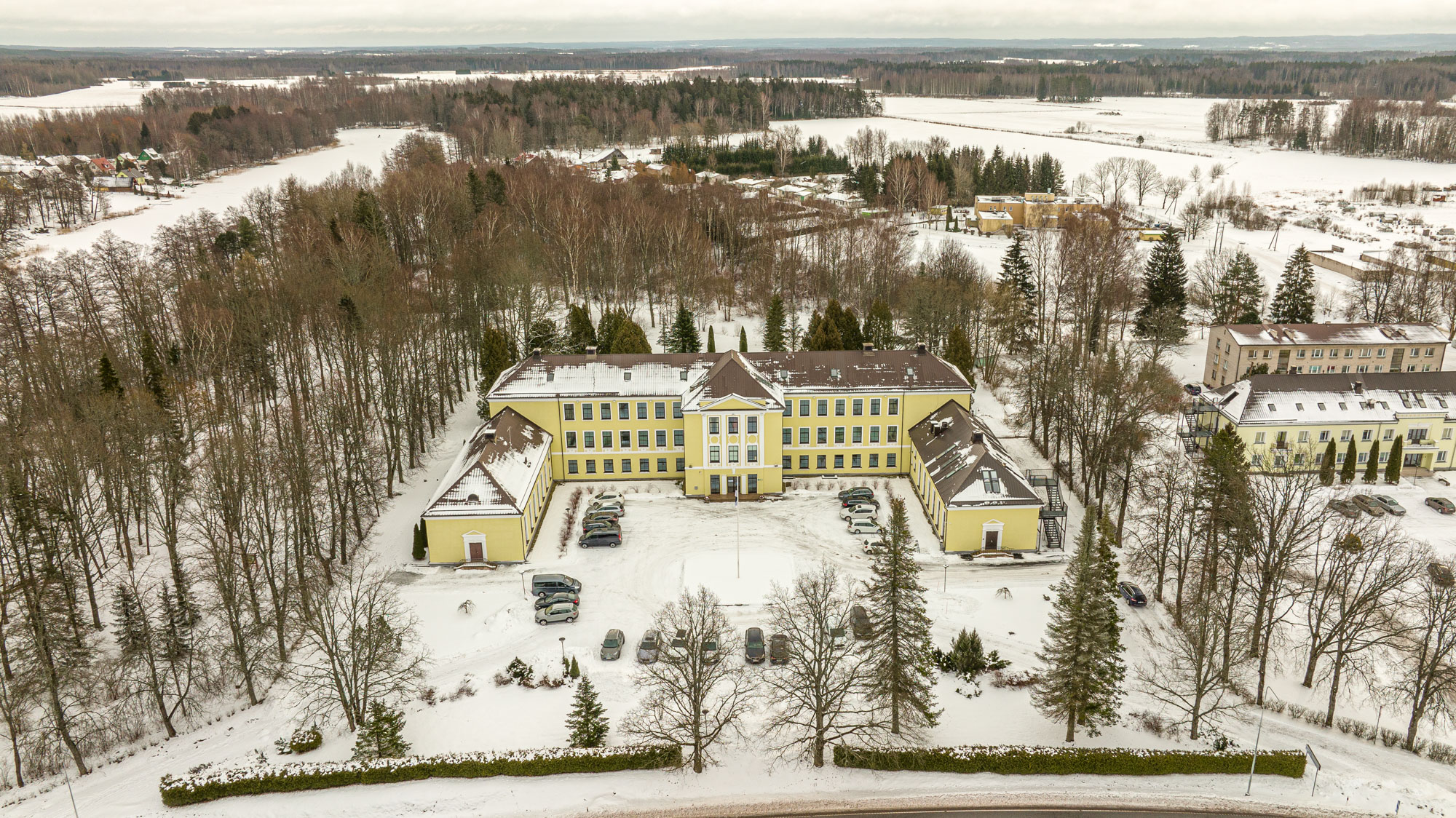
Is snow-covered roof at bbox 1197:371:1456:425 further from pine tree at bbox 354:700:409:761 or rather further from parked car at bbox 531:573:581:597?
pine tree at bbox 354:700:409:761

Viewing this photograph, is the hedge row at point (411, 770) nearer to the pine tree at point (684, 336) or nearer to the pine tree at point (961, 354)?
the pine tree at point (961, 354)

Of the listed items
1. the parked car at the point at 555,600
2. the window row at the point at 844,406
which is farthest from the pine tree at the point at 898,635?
the window row at the point at 844,406

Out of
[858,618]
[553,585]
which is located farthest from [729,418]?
[858,618]

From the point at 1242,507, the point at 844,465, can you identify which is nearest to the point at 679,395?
the point at 844,465

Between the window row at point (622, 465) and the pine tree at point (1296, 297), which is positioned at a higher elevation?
the pine tree at point (1296, 297)

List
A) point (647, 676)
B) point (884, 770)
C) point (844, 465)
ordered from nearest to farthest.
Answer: point (884, 770) < point (647, 676) < point (844, 465)

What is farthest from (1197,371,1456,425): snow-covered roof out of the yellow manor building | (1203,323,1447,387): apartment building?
the yellow manor building

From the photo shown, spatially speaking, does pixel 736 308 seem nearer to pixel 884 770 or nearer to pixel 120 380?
pixel 120 380
